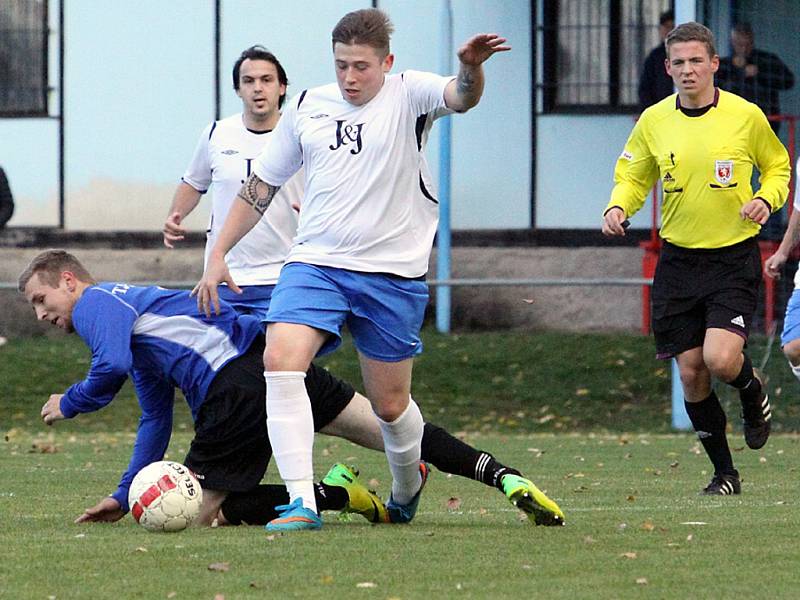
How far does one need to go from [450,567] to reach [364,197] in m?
1.77

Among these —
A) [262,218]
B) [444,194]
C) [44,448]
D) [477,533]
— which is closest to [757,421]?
[262,218]

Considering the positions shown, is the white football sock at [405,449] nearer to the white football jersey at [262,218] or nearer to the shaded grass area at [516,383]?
the white football jersey at [262,218]

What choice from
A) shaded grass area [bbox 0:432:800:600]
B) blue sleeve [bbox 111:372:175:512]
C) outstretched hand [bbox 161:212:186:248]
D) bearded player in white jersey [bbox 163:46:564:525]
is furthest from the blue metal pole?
blue sleeve [bbox 111:372:175:512]

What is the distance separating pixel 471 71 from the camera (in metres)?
6.65

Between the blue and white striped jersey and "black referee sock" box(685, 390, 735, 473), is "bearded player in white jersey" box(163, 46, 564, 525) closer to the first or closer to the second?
the blue and white striped jersey

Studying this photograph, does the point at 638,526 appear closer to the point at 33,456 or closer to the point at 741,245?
the point at 741,245

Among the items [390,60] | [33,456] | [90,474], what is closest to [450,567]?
[390,60]

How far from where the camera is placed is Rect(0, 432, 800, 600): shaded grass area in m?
5.32

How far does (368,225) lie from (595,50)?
12644 mm

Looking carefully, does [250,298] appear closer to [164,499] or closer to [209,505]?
[209,505]

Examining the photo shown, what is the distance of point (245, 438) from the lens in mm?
7195

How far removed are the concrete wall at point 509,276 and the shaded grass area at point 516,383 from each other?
2.25ft

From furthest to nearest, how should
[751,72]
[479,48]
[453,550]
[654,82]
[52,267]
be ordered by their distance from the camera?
1. [654,82]
2. [751,72]
3. [52,267]
4. [479,48]
5. [453,550]

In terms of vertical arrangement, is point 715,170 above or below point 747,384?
above
